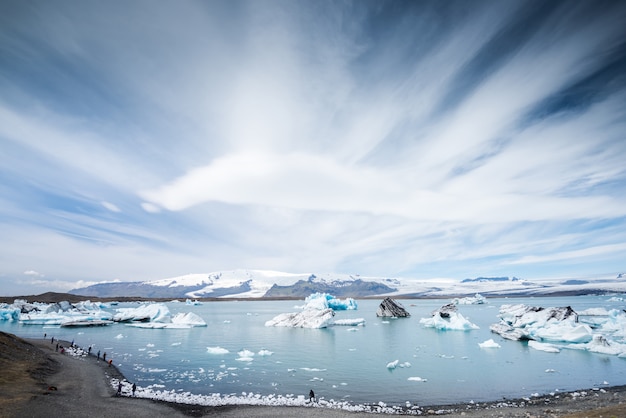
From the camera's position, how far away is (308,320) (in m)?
55.6

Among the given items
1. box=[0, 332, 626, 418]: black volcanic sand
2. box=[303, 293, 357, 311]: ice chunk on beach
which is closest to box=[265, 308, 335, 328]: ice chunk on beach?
box=[303, 293, 357, 311]: ice chunk on beach

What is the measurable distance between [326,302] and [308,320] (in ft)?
93.4

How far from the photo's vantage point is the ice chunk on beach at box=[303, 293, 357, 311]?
78.6 metres

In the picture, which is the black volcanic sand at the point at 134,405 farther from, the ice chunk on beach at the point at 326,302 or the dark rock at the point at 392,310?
the ice chunk on beach at the point at 326,302

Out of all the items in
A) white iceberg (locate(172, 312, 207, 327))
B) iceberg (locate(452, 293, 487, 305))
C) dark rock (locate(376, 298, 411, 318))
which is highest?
iceberg (locate(452, 293, 487, 305))

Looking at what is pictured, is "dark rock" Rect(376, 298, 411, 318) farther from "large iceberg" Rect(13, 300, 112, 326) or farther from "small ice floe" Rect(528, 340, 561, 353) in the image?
"large iceberg" Rect(13, 300, 112, 326)

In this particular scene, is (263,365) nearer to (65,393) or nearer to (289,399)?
(289,399)

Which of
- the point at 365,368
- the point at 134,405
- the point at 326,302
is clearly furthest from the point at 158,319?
the point at 134,405

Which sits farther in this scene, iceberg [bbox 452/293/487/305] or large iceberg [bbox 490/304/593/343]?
iceberg [bbox 452/293/487/305]

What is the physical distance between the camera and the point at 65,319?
66000mm

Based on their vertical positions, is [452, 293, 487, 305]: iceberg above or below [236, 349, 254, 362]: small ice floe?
above

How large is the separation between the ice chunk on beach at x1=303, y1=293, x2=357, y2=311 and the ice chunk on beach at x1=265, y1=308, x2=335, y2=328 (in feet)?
61.2

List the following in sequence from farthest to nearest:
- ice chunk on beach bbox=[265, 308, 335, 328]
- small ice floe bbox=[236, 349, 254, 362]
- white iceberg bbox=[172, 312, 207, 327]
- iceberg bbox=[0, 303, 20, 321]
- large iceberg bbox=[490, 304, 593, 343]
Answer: iceberg bbox=[0, 303, 20, 321]
white iceberg bbox=[172, 312, 207, 327]
ice chunk on beach bbox=[265, 308, 335, 328]
large iceberg bbox=[490, 304, 593, 343]
small ice floe bbox=[236, 349, 254, 362]

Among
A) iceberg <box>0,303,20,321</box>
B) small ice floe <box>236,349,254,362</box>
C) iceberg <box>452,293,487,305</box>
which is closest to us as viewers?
small ice floe <box>236,349,254,362</box>
